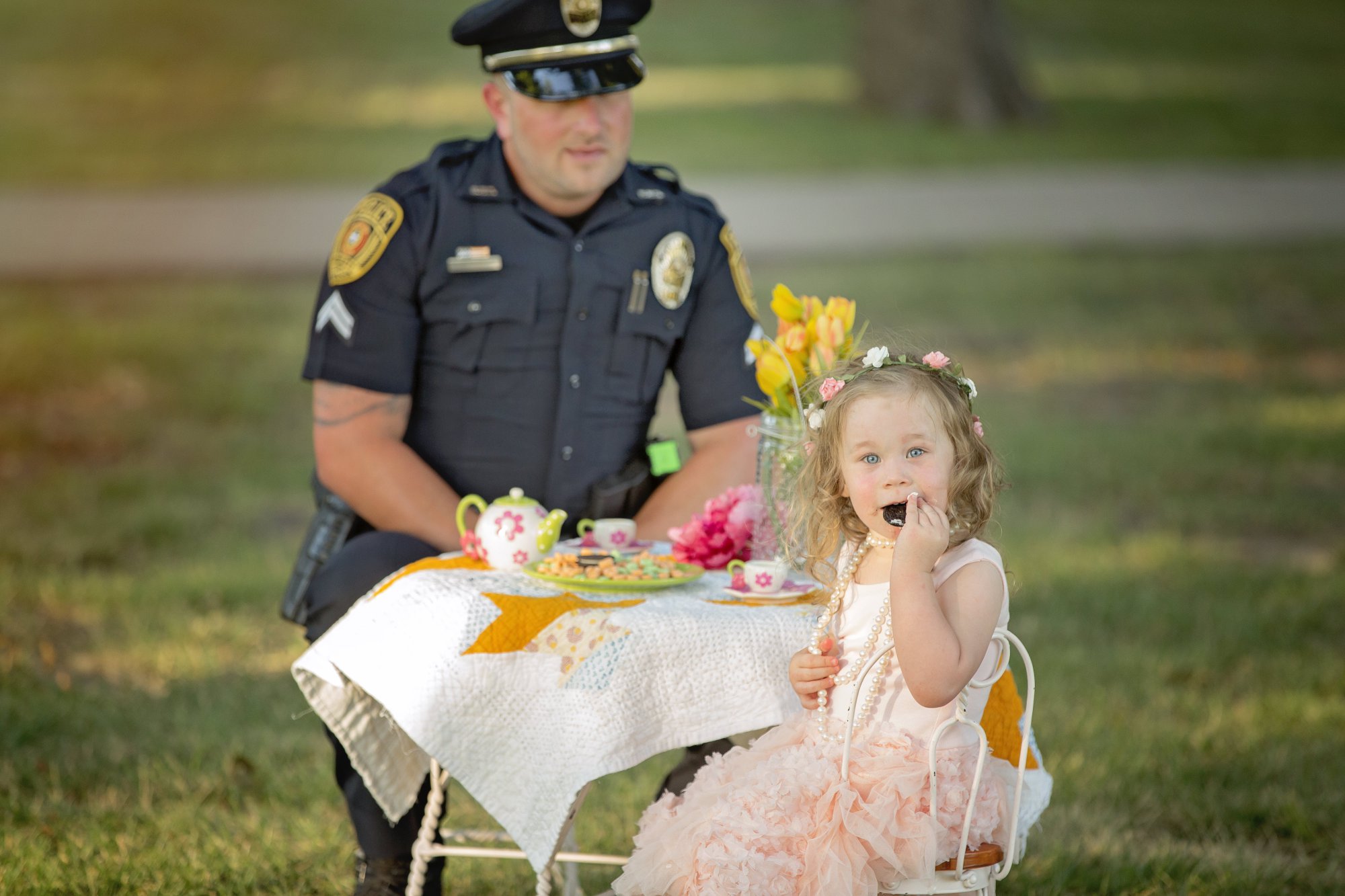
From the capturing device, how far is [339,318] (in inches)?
138

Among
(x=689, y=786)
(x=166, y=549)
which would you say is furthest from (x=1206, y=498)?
(x=689, y=786)

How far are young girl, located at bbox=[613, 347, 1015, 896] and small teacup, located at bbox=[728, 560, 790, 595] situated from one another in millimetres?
245

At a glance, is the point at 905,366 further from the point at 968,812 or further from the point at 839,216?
the point at 839,216

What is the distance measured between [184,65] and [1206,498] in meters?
20.0

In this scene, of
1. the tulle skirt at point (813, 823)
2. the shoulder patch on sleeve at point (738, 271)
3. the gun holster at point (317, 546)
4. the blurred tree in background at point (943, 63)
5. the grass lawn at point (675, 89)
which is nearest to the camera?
the tulle skirt at point (813, 823)

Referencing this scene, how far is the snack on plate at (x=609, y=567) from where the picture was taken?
288 centimetres

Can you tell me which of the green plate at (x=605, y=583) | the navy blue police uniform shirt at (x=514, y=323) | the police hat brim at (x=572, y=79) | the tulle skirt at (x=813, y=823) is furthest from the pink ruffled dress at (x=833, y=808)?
the police hat brim at (x=572, y=79)

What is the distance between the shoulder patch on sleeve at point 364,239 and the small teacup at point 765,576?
1.19m

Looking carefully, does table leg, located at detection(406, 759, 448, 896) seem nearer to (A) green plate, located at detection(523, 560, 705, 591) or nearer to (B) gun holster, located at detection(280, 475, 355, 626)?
(A) green plate, located at detection(523, 560, 705, 591)

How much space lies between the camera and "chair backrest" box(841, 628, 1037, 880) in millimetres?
2406

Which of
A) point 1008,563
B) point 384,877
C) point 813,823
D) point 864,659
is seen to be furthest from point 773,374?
point 1008,563

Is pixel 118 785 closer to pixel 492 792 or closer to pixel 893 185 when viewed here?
pixel 492 792

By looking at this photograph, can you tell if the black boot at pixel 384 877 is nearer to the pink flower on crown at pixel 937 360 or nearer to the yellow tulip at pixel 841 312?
the yellow tulip at pixel 841 312

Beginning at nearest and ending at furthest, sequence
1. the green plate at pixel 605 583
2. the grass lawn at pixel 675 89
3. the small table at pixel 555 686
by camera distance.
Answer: the small table at pixel 555 686, the green plate at pixel 605 583, the grass lawn at pixel 675 89
